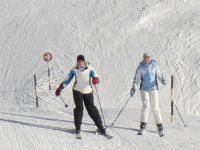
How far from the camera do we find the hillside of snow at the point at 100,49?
58.5 feet

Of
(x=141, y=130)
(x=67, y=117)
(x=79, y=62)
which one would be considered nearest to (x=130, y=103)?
(x=67, y=117)

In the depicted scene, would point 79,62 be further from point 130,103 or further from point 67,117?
point 130,103

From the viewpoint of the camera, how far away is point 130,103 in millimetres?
19750

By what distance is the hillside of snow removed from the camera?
17828 millimetres

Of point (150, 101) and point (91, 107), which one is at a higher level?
point (150, 101)

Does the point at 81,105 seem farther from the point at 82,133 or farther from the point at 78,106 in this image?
the point at 82,133

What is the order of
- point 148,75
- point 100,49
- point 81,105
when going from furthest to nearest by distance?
point 100,49 < point 148,75 < point 81,105

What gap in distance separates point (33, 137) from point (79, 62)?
2.22 metres

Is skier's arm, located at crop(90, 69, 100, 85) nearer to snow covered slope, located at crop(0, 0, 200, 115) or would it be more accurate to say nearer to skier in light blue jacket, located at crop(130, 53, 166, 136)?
skier in light blue jacket, located at crop(130, 53, 166, 136)

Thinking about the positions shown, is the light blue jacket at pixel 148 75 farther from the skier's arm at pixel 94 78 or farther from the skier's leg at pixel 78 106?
the skier's leg at pixel 78 106

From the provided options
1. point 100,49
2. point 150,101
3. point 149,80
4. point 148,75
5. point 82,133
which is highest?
point 100,49

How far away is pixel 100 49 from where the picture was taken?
76.5 feet

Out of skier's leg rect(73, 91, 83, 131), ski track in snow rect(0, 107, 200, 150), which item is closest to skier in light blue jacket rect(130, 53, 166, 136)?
ski track in snow rect(0, 107, 200, 150)

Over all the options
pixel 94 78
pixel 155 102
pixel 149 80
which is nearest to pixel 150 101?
pixel 155 102
